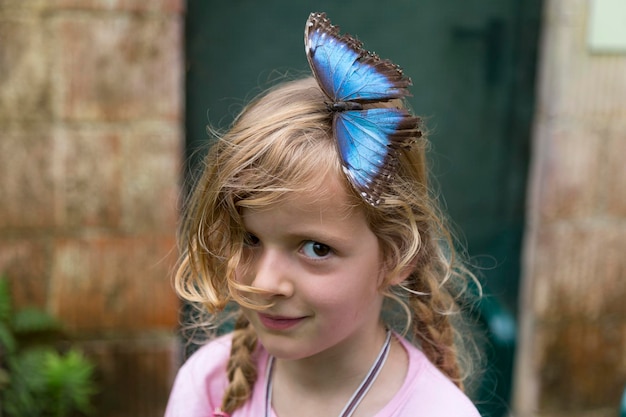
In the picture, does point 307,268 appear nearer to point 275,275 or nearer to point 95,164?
point 275,275

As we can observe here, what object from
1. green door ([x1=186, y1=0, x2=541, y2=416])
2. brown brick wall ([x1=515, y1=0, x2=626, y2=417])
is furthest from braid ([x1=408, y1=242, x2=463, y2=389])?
brown brick wall ([x1=515, y1=0, x2=626, y2=417])

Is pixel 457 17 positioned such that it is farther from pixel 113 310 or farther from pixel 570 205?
pixel 113 310

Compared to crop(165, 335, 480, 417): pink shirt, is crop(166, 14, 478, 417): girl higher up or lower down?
higher up

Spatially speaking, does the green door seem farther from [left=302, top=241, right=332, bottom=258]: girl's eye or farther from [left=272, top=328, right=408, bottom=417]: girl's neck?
[left=302, top=241, right=332, bottom=258]: girl's eye

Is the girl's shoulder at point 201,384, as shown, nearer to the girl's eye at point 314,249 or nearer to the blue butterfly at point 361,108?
the girl's eye at point 314,249

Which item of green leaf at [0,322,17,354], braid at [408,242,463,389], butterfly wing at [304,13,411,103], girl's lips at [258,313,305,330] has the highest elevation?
butterfly wing at [304,13,411,103]

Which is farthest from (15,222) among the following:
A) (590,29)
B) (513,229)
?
(590,29)

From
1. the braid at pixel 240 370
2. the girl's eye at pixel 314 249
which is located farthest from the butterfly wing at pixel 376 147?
the braid at pixel 240 370

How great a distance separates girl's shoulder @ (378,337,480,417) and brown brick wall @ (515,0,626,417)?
191 cm

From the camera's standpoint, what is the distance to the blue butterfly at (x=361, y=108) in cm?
134

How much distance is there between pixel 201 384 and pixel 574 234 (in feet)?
6.90

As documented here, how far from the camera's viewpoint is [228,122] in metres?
3.30

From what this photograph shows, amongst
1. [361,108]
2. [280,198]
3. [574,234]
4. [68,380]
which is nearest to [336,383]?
[280,198]

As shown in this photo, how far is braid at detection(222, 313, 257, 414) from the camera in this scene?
1.65 meters
